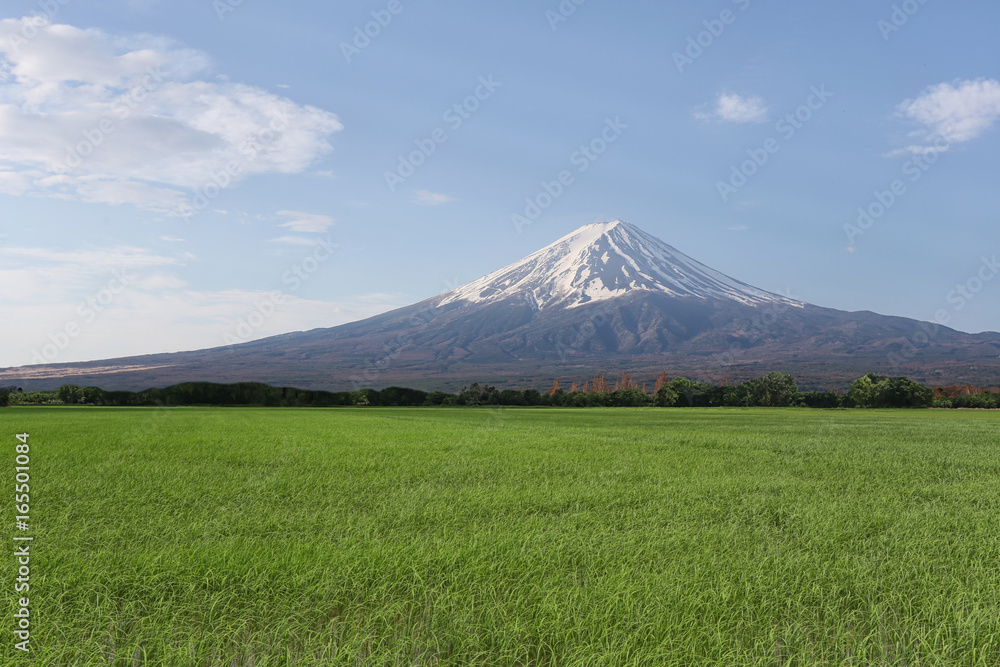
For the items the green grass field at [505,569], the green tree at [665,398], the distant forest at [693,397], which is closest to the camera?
the green grass field at [505,569]

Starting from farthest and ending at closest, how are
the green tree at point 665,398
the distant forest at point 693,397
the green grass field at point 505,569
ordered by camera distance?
the green tree at point 665,398 < the distant forest at point 693,397 < the green grass field at point 505,569

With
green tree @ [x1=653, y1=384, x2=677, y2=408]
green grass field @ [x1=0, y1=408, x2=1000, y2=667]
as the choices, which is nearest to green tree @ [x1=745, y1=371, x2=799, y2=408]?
green tree @ [x1=653, y1=384, x2=677, y2=408]

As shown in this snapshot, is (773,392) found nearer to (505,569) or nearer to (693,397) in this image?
(693,397)

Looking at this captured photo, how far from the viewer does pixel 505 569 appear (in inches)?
213

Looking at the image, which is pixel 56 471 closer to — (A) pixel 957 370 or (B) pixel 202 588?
(B) pixel 202 588

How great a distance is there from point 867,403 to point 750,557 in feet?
229

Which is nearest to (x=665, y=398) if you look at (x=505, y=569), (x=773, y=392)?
(x=773, y=392)

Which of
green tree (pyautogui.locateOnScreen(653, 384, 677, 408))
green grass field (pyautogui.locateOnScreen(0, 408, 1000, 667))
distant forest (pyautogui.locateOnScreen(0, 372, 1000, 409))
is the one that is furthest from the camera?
green tree (pyautogui.locateOnScreen(653, 384, 677, 408))

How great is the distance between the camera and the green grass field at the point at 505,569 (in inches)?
159

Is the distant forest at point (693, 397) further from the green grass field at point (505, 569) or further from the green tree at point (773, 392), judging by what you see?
the green grass field at point (505, 569)

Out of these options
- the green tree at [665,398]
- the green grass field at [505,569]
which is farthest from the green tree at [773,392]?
the green grass field at [505,569]

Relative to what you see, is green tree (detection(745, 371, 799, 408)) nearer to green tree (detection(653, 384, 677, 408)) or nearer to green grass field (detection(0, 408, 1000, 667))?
green tree (detection(653, 384, 677, 408))

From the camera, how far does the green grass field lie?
405cm

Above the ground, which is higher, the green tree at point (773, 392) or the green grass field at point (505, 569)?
the green grass field at point (505, 569)
